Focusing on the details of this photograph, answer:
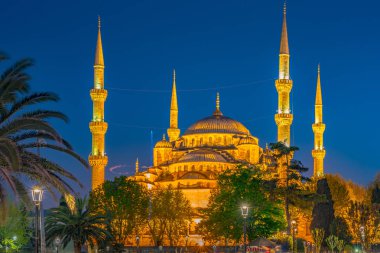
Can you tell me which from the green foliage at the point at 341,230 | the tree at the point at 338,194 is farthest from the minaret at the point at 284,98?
the green foliage at the point at 341,230

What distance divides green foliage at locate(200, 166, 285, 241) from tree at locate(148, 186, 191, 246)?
360 inches

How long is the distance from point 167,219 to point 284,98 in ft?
61.5

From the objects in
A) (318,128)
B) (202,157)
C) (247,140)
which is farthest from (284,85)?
(247,140)

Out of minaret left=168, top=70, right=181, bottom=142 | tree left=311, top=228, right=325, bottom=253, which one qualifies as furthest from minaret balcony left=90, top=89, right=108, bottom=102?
tree left=311, top=228, right=325, bottom=253

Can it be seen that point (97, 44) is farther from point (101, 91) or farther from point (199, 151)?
point (199, 151)

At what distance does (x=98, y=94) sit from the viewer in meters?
70.5

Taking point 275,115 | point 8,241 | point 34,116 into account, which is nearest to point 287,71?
point 275,115

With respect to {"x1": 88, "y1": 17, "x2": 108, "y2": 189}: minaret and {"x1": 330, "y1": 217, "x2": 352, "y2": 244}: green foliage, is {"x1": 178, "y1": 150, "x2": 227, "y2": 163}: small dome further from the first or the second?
{"x1": 330, "y1": 217, "x2": 352, "y2": 244}: green foliage

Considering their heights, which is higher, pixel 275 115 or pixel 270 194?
pixel 275 115

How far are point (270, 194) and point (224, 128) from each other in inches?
1476

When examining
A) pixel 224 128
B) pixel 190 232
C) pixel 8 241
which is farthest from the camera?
pixel 224 128

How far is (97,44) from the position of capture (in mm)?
73812

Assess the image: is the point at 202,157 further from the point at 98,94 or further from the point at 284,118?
the point at 98,94

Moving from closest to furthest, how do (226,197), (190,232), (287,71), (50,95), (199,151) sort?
(50,95) → (226,197) → (190,232) → (287,71) → (199,151)
